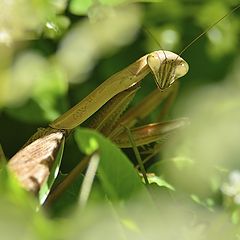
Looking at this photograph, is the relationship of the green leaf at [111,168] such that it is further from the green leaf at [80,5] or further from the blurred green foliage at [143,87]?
the green leaf at [80,5]

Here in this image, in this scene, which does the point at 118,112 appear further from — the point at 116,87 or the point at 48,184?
the point at 48,184

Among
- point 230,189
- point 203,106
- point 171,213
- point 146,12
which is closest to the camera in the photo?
point 171,213

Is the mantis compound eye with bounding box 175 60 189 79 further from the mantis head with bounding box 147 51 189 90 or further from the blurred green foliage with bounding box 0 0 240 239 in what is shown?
the blurred green foliage with bounding box 0 0 240 239

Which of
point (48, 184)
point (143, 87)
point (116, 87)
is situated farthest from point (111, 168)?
point (143, 87)

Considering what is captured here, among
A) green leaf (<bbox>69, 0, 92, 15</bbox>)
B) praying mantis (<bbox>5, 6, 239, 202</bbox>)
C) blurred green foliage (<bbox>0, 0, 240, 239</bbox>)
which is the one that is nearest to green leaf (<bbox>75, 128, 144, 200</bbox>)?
blurred green foliage (<bbox>0, 0, 240, 239</bbox>)

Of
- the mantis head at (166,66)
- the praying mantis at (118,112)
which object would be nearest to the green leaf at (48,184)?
the praying mantis at (118,112)

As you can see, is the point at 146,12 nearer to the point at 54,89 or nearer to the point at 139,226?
the point at 54,89

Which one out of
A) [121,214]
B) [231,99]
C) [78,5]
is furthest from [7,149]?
[121,214]
